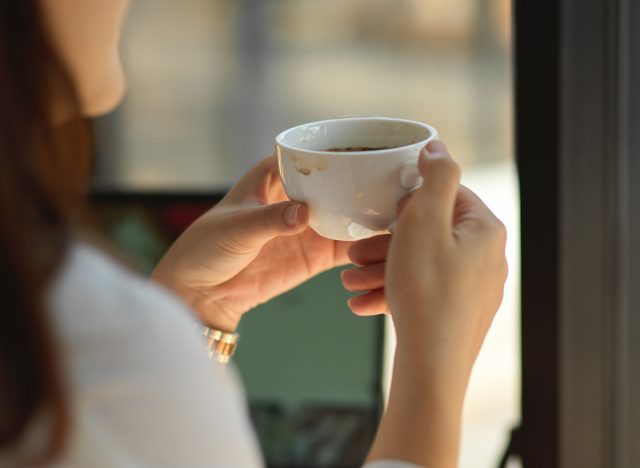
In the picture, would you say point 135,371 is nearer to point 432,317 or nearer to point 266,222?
point 432,317

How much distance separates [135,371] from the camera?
0.48 m

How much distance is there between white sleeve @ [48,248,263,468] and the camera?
1.56ft

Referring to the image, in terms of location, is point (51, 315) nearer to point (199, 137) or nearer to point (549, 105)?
point (549, 105)

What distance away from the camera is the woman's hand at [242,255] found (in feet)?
2.94

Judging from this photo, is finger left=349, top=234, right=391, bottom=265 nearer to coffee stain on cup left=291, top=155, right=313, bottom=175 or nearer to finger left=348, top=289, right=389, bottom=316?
finger left=348, top=289, right=389, bottom=316

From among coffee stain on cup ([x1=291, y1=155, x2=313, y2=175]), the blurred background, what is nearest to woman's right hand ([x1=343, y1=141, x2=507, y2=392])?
coffee stain on cup ([x1=291, y1=155, x2=313, y2=175])

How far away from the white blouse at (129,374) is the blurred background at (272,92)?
957 mm

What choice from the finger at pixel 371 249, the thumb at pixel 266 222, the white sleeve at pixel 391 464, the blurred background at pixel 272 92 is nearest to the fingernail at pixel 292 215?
the thumb at pixel 266 222

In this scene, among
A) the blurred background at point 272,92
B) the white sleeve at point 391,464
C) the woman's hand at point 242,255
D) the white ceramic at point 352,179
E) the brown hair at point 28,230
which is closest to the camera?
the brown hair at point 28,230

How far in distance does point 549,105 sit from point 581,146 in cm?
7

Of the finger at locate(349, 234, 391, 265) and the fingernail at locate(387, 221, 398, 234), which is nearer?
the fingernail at locate(387, 221, 398, 234)

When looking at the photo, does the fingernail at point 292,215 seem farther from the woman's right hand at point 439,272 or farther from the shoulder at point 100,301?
the shoulder at point 100,301

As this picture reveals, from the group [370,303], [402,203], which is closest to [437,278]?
[402,203]

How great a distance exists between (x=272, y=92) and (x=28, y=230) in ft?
4.42
